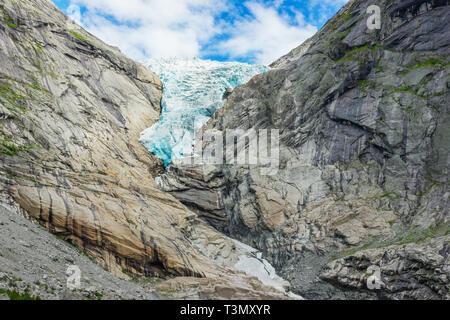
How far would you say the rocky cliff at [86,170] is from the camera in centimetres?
2991

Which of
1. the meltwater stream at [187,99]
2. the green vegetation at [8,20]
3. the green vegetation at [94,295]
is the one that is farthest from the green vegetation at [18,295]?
the green vegetation at [8,20]

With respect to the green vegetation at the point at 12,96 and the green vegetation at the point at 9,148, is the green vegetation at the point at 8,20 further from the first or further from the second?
the green vegetation at the point at 9,148

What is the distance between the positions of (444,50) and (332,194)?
63.6 ft

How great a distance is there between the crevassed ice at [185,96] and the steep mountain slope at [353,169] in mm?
5592

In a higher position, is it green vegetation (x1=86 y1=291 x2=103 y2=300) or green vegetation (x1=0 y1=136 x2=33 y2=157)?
green vegetation (x1=0 y1=136 x2=33 y2=157)

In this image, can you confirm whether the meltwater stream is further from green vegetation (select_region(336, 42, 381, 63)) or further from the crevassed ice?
green vegetation (select_region(336, 42, 381, 63))

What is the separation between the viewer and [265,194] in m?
42.0

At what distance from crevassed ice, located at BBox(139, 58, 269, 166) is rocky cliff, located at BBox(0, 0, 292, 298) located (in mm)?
2733

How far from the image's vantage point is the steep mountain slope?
3084cm

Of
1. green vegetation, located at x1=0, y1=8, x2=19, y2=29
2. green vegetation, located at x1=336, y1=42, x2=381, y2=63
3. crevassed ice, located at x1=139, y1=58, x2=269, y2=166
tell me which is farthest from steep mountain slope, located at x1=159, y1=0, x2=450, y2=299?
green vegetation, located at x1=0, y1=8, x2=19, y2=29

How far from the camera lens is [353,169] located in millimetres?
40000

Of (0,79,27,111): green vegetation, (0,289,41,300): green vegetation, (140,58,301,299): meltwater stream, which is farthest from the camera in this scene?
(140,58,301,299): meltwater stream

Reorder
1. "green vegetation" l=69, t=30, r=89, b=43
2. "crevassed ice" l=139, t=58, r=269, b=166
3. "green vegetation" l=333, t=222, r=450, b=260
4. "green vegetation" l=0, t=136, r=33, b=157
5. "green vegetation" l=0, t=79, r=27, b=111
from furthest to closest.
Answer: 1. "green vegetation" l=69, t=30, r=89, b=43
2. "crevassed ice" l=139, t=58, r=269, b=166
3. "green vegetation" l=0, t=79, r=27, b=111
4. "green vegetation" l=0, t=136, r=33, b=157
5. "green vegetation" l=333, t=222, r=450, b=260
